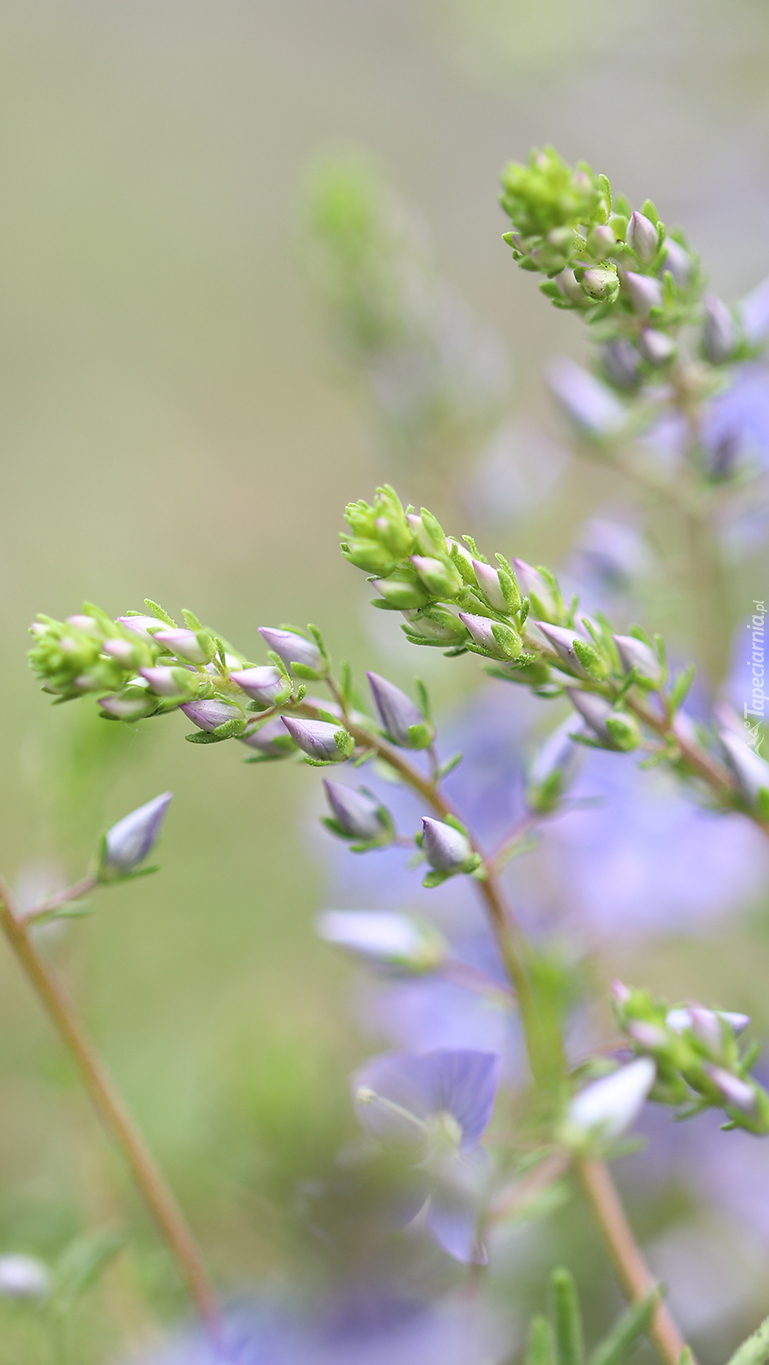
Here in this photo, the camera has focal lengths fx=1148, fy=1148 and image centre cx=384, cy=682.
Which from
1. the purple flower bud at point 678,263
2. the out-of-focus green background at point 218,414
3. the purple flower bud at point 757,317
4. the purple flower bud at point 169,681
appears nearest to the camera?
the purple flower bud at point 169,681

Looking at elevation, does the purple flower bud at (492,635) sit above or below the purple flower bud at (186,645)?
below

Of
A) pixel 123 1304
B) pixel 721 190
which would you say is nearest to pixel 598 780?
pixel 123 1304

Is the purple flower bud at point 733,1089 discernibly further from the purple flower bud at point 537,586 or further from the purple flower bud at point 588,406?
the purple flower bud at point 588,406

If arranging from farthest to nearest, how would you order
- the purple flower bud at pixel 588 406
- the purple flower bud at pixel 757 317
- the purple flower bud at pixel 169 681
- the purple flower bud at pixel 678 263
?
the purple flower bud at pixel 588 406, the purple flower bud at pixel 757 317, the purple flower bud at pixel 678 263, the purple flower bud at pixel 169 681

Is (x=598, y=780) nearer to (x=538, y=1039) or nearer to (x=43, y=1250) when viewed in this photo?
(x=538, y=1039)

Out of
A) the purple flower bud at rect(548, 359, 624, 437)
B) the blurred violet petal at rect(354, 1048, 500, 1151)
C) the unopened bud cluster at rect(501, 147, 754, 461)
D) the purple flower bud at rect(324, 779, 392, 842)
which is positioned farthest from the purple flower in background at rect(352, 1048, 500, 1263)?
the purple flower bud at rect(548, 359, 624, 437)

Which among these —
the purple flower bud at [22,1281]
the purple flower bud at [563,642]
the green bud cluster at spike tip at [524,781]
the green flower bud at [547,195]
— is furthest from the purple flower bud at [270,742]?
the purple flower bud at [22,1281]

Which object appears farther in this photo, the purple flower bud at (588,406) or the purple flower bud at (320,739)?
the purple flower bud at (588,406)
